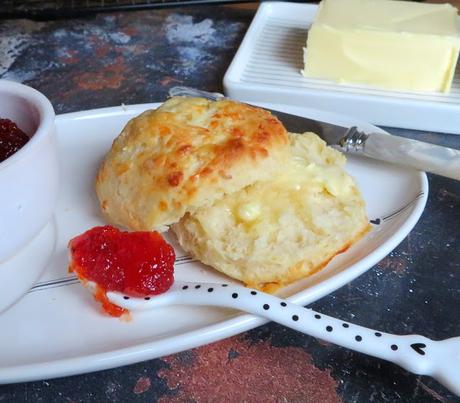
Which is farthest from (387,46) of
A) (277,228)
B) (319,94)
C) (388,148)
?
(277,228)

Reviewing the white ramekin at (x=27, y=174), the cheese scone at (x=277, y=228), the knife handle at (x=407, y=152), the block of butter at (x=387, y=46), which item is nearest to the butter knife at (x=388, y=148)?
the knife handle at (x=407, y=152)

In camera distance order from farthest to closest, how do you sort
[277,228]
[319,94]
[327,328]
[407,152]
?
[319,94], [407,152], [277,228], [327,328]

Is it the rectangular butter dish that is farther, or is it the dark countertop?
the rectangular butter dish

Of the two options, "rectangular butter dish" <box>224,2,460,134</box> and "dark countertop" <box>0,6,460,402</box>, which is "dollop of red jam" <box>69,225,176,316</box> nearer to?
"dark countertop" <box>0,6,460,402</box>

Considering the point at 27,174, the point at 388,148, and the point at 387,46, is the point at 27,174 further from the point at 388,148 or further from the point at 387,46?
the point at 387,46

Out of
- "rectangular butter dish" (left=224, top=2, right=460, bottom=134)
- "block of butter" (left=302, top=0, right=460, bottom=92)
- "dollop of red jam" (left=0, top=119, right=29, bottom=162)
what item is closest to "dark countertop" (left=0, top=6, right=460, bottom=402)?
"rectangular butter dish" (left=224, top=2, right=460, bottom=134)

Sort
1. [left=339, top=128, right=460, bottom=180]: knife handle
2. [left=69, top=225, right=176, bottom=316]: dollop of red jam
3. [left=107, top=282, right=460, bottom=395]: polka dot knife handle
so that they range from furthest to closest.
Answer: [left=339, top=128, right=460, bottom=180]: knife handle → [left=69, top=225, right=176, bottom=316]: dollop of red jam → [left=107, top=282, right=460, bottom=395]: polka dot knife handle
